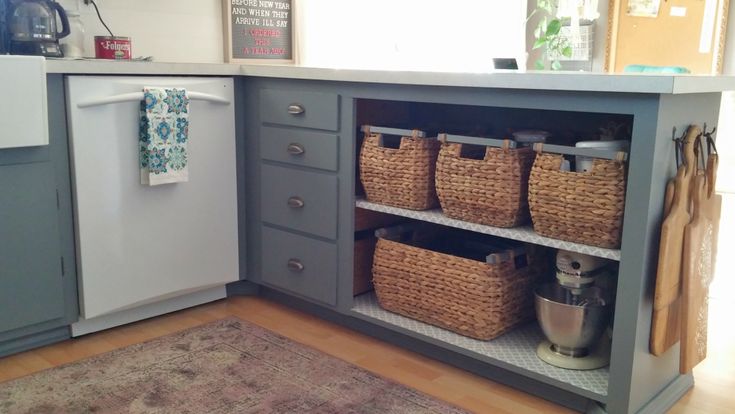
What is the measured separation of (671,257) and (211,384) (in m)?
1.31

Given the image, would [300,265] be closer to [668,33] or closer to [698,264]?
[698,264]

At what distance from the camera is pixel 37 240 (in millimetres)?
2127

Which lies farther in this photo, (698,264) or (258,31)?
(258,31)

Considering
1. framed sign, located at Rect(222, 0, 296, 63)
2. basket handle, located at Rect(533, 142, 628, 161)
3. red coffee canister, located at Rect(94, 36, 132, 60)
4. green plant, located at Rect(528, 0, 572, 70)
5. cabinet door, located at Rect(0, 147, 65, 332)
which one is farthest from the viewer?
green plant, located at Rect(528, 0, 572, 70)

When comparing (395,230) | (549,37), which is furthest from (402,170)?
(549,37)

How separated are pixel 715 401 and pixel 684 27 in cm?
211

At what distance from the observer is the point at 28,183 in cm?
208

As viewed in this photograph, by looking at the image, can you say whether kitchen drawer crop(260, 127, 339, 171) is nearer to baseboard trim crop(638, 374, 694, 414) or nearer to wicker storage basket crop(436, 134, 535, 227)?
wicker storage basket crop(436, 134, 535, 227)

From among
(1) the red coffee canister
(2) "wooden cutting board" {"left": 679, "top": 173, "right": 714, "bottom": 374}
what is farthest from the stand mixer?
(1) the red coffee canister

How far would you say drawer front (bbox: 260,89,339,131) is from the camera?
7.55ft

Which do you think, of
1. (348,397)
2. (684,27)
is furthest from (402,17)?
(348,397)

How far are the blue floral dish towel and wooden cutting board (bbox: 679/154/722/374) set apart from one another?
1.61 meters

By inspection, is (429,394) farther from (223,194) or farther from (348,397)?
(223,194)

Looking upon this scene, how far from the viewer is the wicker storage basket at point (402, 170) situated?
85.5 inches
